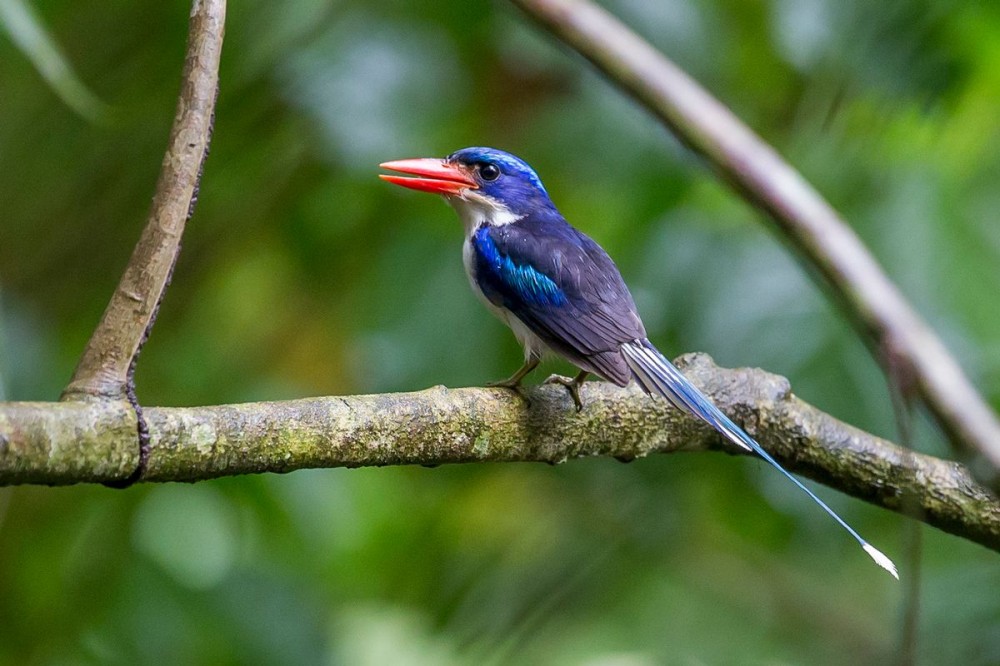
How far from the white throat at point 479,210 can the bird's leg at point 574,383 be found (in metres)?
0.79

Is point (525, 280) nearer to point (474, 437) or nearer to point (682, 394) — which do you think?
point (682, 394)

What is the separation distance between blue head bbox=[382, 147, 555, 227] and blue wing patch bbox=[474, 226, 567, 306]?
0.34 meters

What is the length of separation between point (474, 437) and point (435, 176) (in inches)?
52.1

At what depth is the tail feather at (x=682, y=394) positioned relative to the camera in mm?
2650

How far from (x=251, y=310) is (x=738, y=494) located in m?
2.18

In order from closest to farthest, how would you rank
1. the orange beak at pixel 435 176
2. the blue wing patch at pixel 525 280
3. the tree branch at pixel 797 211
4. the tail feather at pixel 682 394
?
the tree branch at pixel 797 211 < the tail feather at pixel 682 394 < the blue wing patch at pixel 525 280 < the orange beak at pixel 435 176

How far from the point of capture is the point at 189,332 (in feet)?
14.2

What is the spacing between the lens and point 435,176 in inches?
138

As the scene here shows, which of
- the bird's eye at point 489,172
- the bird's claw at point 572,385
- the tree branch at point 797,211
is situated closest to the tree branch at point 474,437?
the bird's claw at point 572,385

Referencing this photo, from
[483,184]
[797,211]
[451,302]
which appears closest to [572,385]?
[451,302]

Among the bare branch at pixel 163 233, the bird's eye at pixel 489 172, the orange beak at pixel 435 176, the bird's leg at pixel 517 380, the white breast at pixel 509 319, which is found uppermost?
the bird's eye at pixel 489 172

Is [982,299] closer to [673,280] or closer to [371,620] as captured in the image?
[673,280]

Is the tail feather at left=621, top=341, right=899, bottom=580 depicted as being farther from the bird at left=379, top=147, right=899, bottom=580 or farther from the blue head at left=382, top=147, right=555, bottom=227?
the blue head at left=382, top=147, right=555, bottom=227

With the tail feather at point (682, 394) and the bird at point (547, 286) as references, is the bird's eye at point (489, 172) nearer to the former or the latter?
the bird at point (547, 286)
